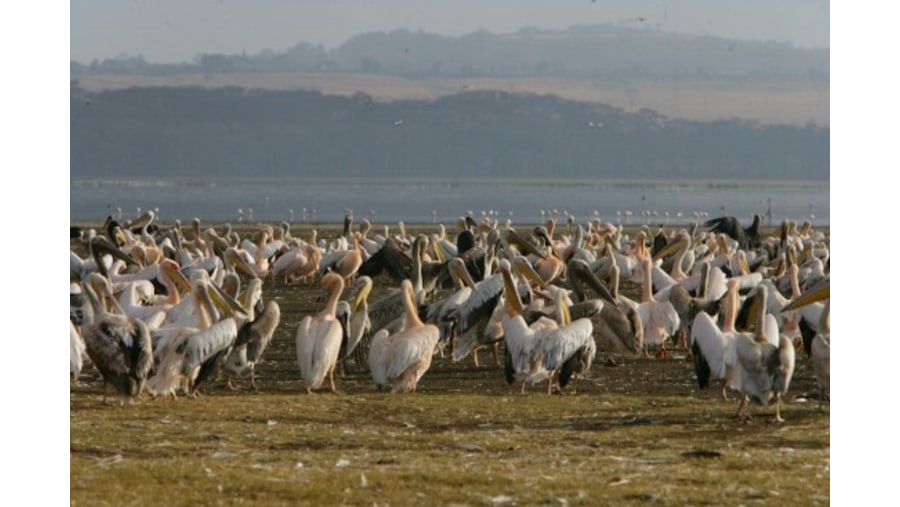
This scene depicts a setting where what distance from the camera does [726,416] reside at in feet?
35.2

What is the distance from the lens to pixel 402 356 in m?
11.9

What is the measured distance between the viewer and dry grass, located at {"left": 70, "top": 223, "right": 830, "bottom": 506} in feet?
25.0

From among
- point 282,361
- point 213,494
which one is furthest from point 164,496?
point 282,361

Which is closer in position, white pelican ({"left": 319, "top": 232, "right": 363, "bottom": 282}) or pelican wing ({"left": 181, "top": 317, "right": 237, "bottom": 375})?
pelican wing ({"left": 181, "top": 317, "right": 237, "bottom": 375})

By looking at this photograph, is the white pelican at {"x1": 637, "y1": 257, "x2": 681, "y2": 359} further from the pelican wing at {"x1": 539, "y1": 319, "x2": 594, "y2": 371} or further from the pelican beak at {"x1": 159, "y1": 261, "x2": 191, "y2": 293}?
the pelican beak at {"x1": 159, "y1": 261, "x2": 191, "y2": 293}

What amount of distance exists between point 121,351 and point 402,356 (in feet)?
7.28

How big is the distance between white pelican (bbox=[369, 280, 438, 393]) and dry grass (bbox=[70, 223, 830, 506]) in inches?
6.3

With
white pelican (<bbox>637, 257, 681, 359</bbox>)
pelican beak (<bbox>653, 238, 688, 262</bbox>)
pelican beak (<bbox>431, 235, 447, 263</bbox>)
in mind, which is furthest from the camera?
pelican beak (<bbox>431, 235, 447, 263</bbox>)

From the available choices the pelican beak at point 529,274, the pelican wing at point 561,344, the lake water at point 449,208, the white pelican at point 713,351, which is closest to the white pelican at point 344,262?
the pelican beak at point 529,274

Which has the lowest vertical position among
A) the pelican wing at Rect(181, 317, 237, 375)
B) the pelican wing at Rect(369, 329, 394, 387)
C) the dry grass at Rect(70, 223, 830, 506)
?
the dry grass at Rect(70, 223, 830, 506)

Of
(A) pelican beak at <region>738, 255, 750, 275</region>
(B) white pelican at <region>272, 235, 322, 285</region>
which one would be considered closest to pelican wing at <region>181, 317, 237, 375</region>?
(A) pelican beak at <region>738, 255, 750, 275</region>

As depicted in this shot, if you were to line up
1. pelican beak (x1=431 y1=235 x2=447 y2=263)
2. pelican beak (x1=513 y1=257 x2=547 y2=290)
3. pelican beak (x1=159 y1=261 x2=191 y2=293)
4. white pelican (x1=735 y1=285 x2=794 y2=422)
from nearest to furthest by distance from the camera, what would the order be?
white pelican (x1=735 y1=285 x2=794 y2=422) → pelican beak (x1=159 y1=261 x2=191 y2=293) → pelican beak (x1=513 y1=257 x2=547 y2=290) → pelican beak (x1=431 y1=235 x2=447 y2=263)

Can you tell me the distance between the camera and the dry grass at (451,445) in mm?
7625
